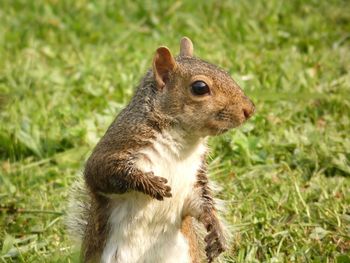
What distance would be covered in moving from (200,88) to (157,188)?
45 centimetres

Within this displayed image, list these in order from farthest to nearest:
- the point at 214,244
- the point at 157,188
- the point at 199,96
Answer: the point at 214,244
the point at 199,96
the point at 157,188

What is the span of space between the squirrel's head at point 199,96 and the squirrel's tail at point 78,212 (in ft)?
1.99

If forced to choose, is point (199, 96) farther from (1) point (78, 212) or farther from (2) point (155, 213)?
(1) point (78, 212)

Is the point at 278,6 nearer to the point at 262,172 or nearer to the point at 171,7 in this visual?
the point at 171,7

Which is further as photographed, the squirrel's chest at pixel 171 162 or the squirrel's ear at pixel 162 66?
the squirrel's ear at pixel 162 66

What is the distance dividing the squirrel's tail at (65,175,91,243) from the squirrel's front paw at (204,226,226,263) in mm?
568

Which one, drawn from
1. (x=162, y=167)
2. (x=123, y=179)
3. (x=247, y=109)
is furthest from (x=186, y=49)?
(x=123, y=179)

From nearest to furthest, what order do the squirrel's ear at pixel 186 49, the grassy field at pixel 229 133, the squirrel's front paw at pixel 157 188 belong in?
the squirrel's front paw at pixel 157 188 < the squirrel's ear at pixel 186 49 < the grassy field at pixel 229 133

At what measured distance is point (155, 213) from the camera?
3516 millimetres

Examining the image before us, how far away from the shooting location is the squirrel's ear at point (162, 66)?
3587 millimetres

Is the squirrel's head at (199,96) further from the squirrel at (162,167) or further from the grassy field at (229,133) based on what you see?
the grassy field at (229,133)

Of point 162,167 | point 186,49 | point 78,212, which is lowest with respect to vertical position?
point 78,212

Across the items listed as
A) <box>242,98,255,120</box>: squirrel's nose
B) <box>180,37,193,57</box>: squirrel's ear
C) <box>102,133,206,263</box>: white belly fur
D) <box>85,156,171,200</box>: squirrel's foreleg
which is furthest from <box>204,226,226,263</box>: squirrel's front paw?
<box>180,37,193,57</box>: squirrel's ear

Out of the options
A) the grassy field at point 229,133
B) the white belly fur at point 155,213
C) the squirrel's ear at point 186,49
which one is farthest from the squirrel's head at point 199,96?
the grassy field at point 229,133
